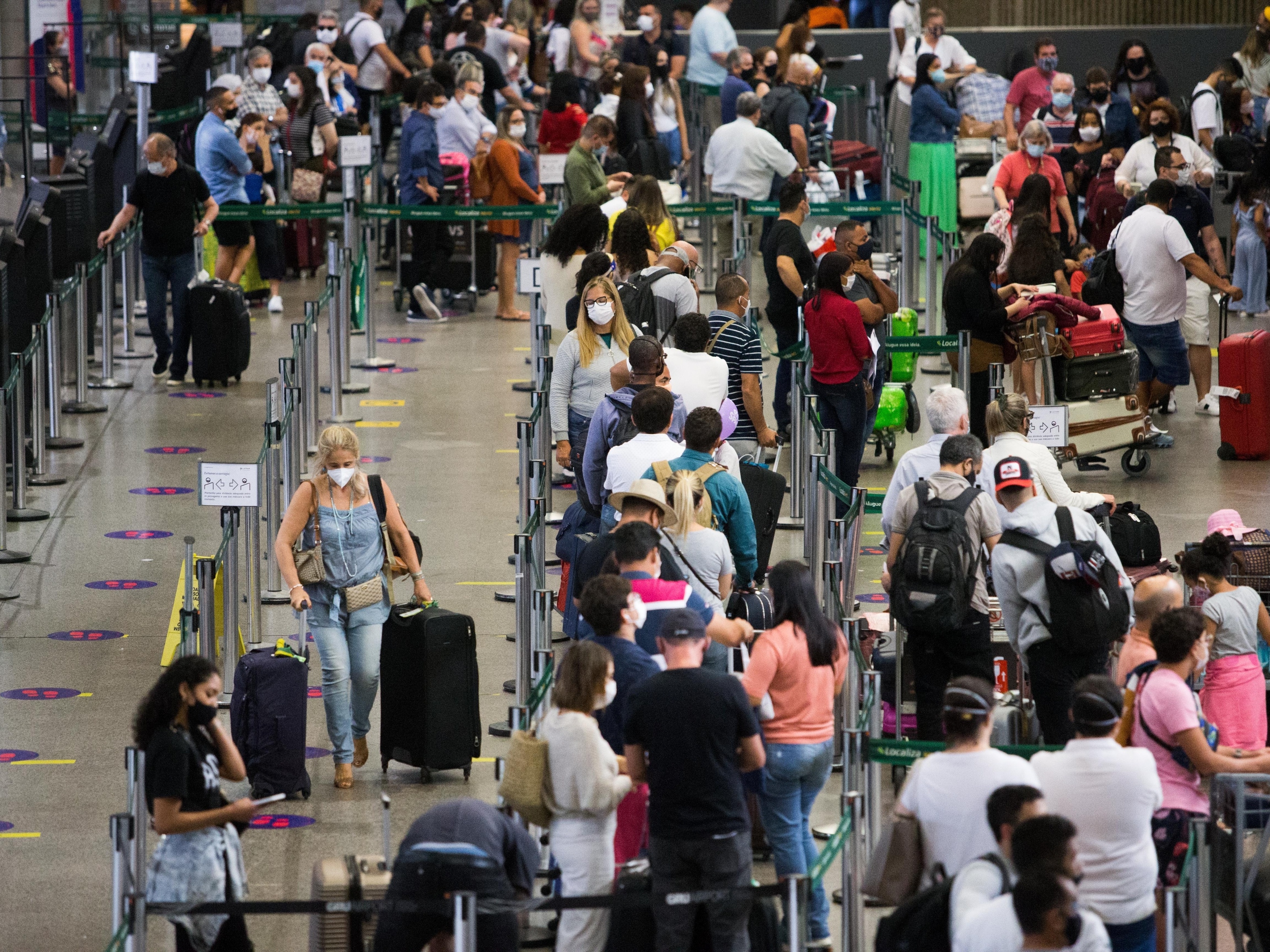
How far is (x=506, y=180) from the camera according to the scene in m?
19.2

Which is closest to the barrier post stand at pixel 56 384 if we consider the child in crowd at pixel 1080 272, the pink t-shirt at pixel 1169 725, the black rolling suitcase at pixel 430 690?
the black rolling suitcase at pixel 430 690

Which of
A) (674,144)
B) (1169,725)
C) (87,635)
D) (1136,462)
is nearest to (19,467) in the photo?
(87,635)

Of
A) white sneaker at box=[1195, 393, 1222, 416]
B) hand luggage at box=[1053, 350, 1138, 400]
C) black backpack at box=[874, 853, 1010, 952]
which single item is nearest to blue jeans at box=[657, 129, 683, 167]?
white sneaker at box=[1195, 393, 1222, 416]

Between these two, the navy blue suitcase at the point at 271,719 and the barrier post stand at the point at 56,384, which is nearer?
the navy blue suitcase at the point at 271,719

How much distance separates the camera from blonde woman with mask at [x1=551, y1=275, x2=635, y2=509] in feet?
37.2

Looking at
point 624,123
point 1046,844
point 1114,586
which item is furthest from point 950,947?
point 624,123

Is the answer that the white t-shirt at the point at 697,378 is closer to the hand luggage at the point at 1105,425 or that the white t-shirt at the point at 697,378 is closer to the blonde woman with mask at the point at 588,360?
the blonde woman with mask at the point at 588,360

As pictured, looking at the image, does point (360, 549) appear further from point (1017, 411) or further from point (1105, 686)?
point (1105, 686)

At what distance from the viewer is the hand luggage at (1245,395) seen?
599 inches

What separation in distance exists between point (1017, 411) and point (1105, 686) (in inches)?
144

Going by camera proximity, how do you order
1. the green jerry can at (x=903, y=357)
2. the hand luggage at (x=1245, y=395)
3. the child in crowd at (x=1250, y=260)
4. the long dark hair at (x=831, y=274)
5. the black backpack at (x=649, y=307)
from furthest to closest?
the child in crowd at (x=1250, y=260) → the green jerry can at (x=903, y=357) → the hand luggage at (x=1245, y=395) → the long dark hair at (x=831, y=274) → the black backpack at (x=649, y=307)

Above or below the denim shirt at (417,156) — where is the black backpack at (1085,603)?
below

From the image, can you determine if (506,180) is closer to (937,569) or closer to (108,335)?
(108,335)

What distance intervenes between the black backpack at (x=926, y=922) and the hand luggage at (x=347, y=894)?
1616 millimetres
